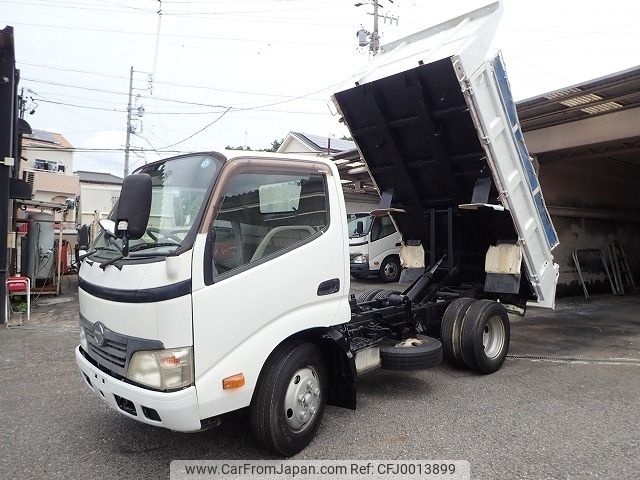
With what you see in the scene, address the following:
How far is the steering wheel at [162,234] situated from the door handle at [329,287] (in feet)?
3.81

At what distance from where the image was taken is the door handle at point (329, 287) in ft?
11.8

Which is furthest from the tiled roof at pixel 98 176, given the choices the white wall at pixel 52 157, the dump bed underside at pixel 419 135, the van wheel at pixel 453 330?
the van wheel at pixel 453 330

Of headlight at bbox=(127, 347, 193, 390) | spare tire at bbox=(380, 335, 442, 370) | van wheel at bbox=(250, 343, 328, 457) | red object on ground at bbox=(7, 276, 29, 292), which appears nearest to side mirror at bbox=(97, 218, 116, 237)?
headlight at bbox=(127, 347, 193, 390)

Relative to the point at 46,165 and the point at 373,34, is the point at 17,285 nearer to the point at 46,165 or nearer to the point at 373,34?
the point at 373,34

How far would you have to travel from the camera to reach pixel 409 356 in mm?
4348

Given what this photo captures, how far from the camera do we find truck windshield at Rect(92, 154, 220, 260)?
118 inches

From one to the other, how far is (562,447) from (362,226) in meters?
11.0

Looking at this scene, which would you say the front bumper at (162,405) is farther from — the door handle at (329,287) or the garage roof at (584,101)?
the garage roof at (584,101)

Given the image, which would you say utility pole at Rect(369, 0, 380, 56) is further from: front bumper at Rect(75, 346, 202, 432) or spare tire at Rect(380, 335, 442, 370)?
front bumper at Rect(75, 346, 202, 432)

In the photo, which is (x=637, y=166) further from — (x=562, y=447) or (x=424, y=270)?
(x=562, y=447)

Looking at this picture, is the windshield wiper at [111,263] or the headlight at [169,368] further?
the windshield wiper at [111,263]

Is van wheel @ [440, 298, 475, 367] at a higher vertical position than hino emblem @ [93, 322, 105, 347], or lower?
lower

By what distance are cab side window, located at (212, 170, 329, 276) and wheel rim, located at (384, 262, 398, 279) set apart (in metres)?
10.7

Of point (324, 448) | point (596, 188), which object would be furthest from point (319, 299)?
point (596, 188)
